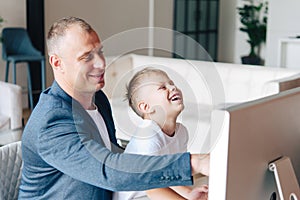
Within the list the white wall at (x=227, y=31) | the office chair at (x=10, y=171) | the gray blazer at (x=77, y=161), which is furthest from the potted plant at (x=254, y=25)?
the gray blazer at (x=77, y=161)

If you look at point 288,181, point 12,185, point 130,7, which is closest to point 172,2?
point 130,7

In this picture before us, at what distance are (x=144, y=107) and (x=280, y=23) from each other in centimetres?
563

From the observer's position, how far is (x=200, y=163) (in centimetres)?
82

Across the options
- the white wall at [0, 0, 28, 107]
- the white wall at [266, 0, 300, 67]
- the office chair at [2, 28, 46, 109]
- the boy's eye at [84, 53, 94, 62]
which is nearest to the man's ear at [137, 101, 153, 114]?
the boy's eye at [84, 53, 94, 62]

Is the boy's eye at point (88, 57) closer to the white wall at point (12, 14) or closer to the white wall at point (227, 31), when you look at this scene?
the white wall at point (12, 14)

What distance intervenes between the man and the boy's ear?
8 centimetres

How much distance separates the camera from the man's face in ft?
3.05

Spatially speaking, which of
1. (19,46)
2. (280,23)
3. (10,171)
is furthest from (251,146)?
(280,23)

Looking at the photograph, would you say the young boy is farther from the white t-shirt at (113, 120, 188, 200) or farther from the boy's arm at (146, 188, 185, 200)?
the boy's arm at (146, 188, 185, 200)

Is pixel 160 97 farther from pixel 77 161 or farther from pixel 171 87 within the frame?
pixel 77 161

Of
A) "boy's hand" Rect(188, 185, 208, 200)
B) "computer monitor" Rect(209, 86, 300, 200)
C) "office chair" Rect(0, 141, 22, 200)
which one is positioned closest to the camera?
"computer monitor" Rect(209, 86, 300, 200)

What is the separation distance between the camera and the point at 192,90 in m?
0.93

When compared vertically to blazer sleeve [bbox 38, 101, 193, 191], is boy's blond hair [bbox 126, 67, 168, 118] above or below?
above

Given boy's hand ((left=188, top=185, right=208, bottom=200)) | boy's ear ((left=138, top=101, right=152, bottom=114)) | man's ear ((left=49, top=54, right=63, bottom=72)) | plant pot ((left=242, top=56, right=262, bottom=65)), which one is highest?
man's ear ((left=49, top=54, right=63, bottom=72))
